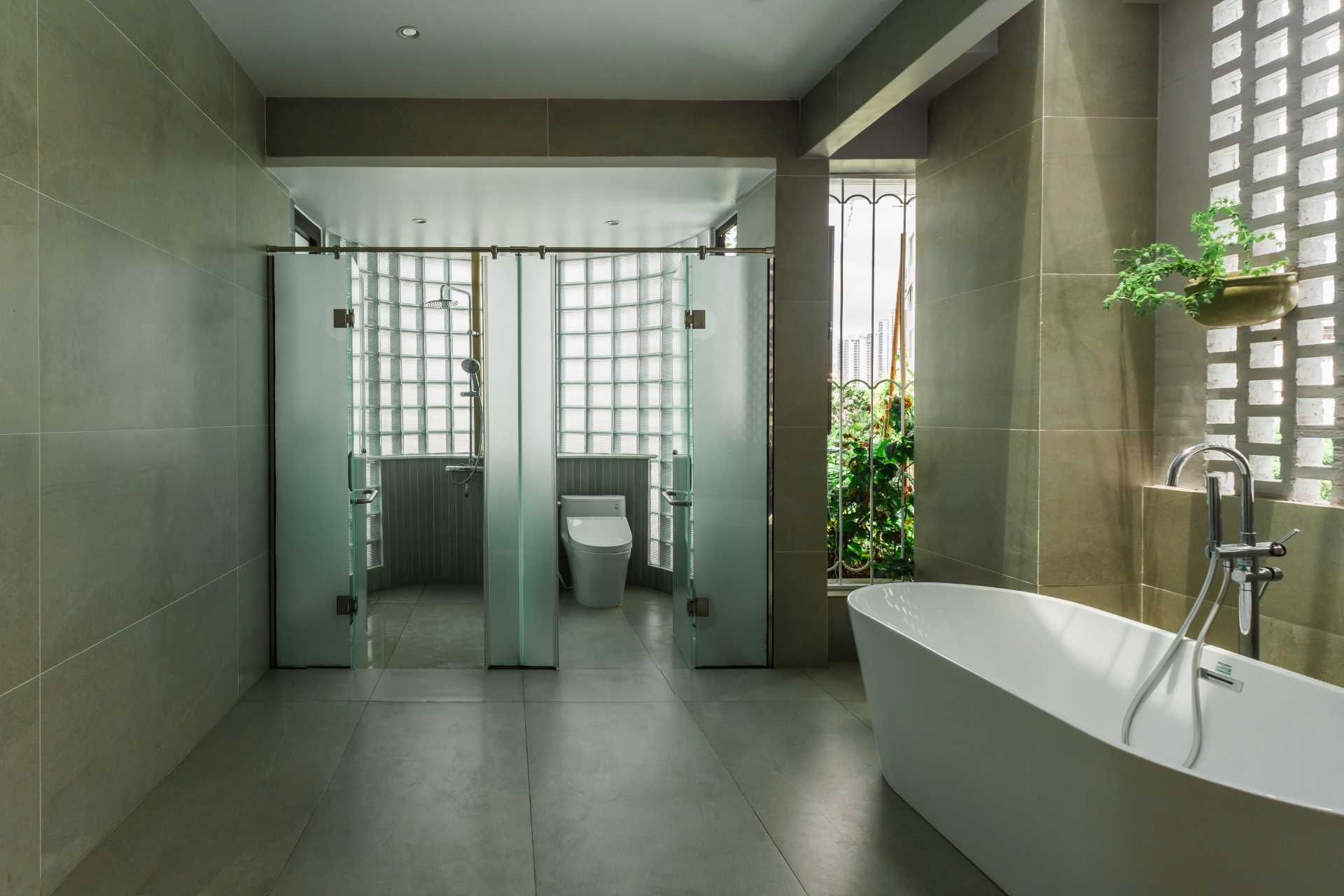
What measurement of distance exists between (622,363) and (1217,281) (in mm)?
3812

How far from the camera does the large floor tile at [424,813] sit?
202 cm

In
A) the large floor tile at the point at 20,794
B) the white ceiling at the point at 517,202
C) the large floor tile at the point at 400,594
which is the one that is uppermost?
the white ceiling at the point at 517,202

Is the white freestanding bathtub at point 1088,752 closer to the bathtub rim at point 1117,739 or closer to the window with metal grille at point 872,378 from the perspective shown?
the bathtub rim at point 1117,739

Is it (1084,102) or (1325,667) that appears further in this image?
(1084,102)

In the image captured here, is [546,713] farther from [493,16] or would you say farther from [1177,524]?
[493,16]

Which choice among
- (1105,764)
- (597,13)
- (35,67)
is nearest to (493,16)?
(597,13)

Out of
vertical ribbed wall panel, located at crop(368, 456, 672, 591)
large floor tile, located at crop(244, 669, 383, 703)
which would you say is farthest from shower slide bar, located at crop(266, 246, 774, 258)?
vertical ribbed wall panel, located at crop(368, 456, 672, 591)

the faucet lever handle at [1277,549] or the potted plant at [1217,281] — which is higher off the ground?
the potted plant at [1217,281]

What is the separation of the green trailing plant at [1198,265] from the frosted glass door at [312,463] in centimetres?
317

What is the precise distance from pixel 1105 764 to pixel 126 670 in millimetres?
2524

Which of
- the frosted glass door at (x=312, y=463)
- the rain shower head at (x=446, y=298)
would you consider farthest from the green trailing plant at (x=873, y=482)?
the rain shower head at (x=446, y=298)

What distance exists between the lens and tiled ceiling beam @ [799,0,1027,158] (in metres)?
2.46

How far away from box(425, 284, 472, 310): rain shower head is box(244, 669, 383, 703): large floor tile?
8.33 ft

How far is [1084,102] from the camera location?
2.83 metres
